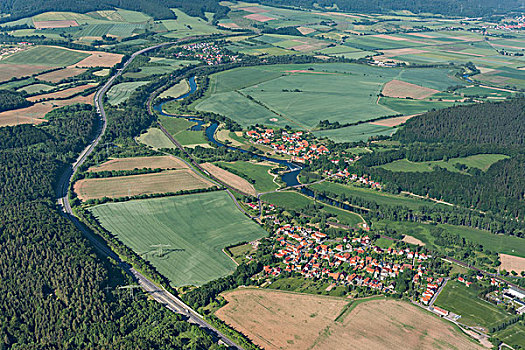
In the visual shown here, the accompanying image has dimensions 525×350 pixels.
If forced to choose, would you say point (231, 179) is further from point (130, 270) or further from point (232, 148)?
point (130, 270)

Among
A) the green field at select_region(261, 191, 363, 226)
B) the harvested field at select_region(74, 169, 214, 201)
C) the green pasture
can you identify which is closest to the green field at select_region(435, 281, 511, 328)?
the green field at select_region(261, 191, 363, 226)

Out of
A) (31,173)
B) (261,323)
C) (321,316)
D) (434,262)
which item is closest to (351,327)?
(321,316)

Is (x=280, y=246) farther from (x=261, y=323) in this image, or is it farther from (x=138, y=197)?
(x=138, y=197)

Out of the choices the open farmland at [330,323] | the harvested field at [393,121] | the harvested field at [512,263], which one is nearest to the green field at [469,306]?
the open farmland at [330,323]

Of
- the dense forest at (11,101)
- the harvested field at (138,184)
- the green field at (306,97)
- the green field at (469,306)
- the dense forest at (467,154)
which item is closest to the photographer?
the green field at (469,306)

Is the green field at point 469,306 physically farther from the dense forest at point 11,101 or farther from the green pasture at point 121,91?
the dense forest at point 11,101

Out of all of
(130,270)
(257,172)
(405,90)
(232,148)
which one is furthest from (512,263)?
(405,90)
